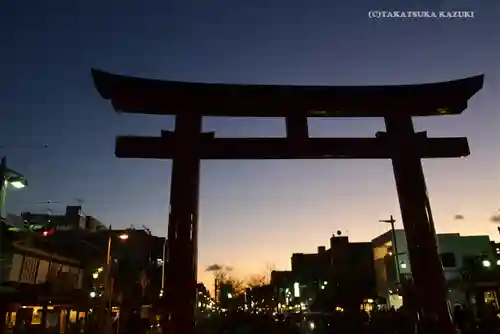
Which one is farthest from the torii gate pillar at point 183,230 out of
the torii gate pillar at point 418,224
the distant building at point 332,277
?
the distant building at point 332,277

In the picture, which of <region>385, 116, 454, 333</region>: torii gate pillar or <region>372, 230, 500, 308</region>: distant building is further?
<region>372, 230, 500, 308</region>: distant building

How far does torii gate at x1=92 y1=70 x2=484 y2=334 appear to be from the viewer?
12.6 m

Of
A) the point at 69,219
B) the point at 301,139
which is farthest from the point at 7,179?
the point at 69,219

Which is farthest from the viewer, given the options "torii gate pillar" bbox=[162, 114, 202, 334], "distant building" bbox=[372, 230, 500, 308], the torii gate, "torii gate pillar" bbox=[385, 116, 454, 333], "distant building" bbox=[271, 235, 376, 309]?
"distant building" bbox=[271, 235, 376, 309]

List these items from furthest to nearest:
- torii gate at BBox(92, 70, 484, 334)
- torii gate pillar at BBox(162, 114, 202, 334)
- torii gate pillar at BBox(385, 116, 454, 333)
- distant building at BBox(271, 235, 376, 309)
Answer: distant building at BBox(271, 235, 376, 309) < torii gate at BBox(92, 70, 484, 334) < torii gate pillar at BBox(385, 116, 454, 333) < torii gate pillar at BBox(162, 114, 202, 334)

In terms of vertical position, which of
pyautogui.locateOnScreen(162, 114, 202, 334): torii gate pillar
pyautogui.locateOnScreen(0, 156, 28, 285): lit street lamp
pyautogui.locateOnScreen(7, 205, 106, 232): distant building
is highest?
pyautogui.locateOnScreen(7, 205, 106, 232): distant building

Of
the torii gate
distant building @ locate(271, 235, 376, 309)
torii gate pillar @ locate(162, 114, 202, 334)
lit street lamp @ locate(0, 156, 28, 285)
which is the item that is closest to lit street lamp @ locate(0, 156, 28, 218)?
lit street lamp @ locate(0, 156, 28, 285)

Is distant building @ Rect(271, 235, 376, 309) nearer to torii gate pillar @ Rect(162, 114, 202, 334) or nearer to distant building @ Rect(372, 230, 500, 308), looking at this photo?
distant building @ Rect(372, 230, 500, 308)

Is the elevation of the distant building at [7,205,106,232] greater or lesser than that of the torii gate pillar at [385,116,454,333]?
greater

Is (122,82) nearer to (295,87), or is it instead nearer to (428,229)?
(295,87)

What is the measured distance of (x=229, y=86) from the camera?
1377 centimetres

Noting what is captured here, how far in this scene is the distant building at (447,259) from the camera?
113 ft

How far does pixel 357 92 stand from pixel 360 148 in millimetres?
1980

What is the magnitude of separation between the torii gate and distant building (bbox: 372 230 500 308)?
66.6 ft
